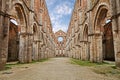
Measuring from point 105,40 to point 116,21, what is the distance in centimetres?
1670

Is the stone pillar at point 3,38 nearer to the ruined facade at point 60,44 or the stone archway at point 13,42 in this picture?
the stone archway at point 13,42

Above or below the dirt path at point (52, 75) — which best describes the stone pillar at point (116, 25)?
above

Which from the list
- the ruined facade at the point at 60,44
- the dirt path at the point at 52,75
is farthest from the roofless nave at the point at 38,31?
the ruined facade at the point at 60,44

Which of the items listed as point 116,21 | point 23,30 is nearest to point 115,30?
point 116,21

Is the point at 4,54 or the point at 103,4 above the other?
the point at 103,4

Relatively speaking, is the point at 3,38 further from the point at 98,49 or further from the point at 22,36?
the point at 98,49

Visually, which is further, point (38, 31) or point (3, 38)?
point (38, 31)

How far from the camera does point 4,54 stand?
8.32 metres

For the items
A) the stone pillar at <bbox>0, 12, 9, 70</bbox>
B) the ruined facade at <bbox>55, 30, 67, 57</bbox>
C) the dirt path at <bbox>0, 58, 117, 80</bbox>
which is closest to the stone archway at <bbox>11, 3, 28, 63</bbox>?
the stone pillar at <bbox>0, 12, 9, 70</bbox>

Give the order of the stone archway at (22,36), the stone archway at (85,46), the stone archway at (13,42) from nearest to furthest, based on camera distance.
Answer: the stone archway at (22,36) → the stone archway at (85,46) → the stone archway at (13,42)

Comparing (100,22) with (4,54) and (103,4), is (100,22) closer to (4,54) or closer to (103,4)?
(103,4)

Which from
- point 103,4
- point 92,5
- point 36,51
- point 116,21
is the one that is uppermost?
point 92,5

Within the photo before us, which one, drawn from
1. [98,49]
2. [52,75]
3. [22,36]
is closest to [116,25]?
[52,75]

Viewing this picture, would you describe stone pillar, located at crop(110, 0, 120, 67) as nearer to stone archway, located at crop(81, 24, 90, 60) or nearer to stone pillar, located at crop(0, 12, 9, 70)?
stone pillar, located at crop(0, 12, 9, 70)
